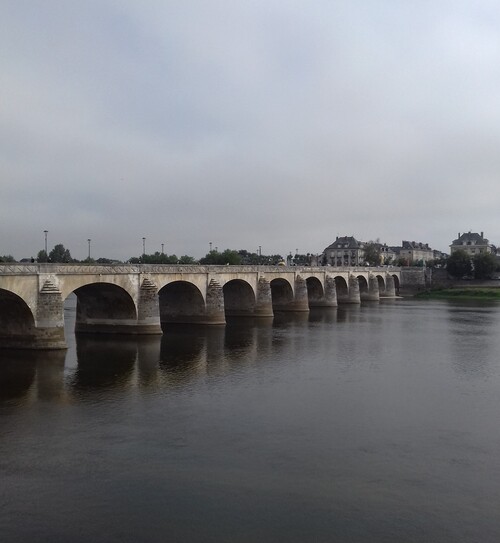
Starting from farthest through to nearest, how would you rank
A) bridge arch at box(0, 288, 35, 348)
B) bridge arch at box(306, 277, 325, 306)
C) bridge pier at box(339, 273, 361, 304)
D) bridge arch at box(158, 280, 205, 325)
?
bridge pier at box(339, 273, 361, 304) < bridge arch at box(306, 277, 325, 306) < bridge arch at box(158, 280, 205, 325) < bridge arch at box(0, 288, 35, 348)

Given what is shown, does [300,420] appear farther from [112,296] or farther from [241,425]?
[112,296]

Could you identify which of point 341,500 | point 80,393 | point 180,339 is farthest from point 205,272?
point 341,500

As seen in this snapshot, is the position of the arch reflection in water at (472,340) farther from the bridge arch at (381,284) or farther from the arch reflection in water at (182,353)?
the bridge arch at (381,284)

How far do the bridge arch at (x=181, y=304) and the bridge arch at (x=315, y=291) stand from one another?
2482 cm

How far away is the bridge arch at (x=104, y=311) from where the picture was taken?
120 feet

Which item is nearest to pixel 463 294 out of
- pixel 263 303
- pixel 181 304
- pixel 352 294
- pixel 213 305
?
pixel 352 294

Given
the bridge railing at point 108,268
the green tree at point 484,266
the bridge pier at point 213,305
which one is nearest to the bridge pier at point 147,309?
the bridge railing at point 108,268

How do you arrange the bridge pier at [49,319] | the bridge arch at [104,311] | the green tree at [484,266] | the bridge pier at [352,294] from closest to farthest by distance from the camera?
the bridge pier at [49,319] < the bridge arch at [104,311] < the bridge pier at [352,294] < the green tree at [484,266]

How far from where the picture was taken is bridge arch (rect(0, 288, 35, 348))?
2906 centimetres

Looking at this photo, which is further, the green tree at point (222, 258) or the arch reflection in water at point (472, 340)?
the green tree at point (222, 258)

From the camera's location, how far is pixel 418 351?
3416 cm

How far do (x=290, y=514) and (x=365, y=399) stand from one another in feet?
33.7

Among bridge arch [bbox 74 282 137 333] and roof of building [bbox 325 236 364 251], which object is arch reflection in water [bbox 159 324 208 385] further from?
roof of building [bbox 325 236 364 251]

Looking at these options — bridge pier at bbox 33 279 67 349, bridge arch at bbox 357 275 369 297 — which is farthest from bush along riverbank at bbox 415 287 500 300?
bridge pier at bbox 33 279 67 349
